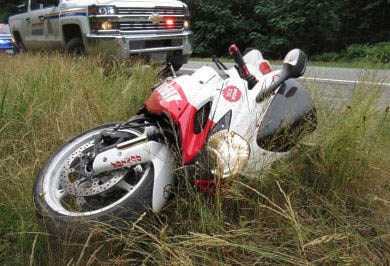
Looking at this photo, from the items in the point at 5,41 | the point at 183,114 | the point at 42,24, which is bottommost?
the point at 5,41

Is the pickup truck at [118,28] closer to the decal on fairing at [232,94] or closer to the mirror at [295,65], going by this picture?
the decal on fairing at [232,94]

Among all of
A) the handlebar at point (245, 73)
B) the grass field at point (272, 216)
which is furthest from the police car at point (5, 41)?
the handlebar at point (245, 73)

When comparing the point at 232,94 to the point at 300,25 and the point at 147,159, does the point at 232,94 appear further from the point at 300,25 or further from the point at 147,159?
the point at 300,25

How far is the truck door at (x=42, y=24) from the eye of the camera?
23.0 feet

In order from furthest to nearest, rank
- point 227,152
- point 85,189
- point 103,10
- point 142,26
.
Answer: point 142,26
point 103,10
point 85,189
point 227,152

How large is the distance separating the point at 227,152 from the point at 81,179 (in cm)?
90

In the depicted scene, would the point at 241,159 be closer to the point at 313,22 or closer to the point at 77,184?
the point at 77,184

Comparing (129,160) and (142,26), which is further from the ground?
(129,160)

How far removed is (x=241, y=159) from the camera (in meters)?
2.05

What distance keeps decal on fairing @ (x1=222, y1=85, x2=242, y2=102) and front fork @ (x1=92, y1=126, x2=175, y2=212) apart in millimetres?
448

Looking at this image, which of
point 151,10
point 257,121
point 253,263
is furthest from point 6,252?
point 151,10

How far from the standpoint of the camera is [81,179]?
2.34 m

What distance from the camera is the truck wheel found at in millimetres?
6496

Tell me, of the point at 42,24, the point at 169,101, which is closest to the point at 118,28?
the point at 42,24
